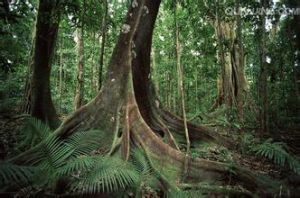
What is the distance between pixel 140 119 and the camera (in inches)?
204

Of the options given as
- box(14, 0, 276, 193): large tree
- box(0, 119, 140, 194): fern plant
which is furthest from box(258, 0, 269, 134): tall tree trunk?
box(0, 119, 140, 194): fern plant

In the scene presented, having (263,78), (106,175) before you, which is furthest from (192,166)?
(263,78)

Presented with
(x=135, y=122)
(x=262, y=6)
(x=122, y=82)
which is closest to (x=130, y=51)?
(x=122, y=82)

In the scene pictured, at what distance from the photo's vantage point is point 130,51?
230 inches

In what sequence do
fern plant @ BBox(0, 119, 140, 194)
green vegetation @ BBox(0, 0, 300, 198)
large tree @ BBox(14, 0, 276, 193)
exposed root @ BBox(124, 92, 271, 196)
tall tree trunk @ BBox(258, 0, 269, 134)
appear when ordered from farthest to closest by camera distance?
tall tree trunk @ BBox(258, 0, 269, 134), large tree @ BBox(14, 0, 276, 193), exposed root @ BBox(124, 92, 271, 196), green vegetation @ BBox(0, 0, 300, 198), fern plant @ BBox(0, 119, 140, 194)

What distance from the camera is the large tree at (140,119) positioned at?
178 inches

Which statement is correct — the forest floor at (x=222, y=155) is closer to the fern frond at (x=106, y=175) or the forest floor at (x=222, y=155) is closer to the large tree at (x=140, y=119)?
the large tree at (x=140, y=119)

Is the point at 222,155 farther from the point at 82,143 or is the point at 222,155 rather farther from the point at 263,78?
the point at 82,143

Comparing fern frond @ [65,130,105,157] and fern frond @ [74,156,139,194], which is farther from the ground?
fern frond @ [65,130,105,157]

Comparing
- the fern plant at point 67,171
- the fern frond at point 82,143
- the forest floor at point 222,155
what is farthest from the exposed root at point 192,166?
the fern plant at point 67,171

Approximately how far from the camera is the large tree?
14.8 ft

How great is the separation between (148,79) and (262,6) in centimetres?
401

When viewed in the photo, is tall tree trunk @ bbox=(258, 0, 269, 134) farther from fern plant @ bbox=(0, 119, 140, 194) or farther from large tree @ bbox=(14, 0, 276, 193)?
fern plant @ bbox=(0, 119, 140, 194)

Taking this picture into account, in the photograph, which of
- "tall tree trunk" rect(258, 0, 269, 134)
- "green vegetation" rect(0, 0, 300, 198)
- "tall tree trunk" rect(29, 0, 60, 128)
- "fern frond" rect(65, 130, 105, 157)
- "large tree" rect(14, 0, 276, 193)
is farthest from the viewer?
"tall tree trunk" rect(258, 0, 269, 134)
